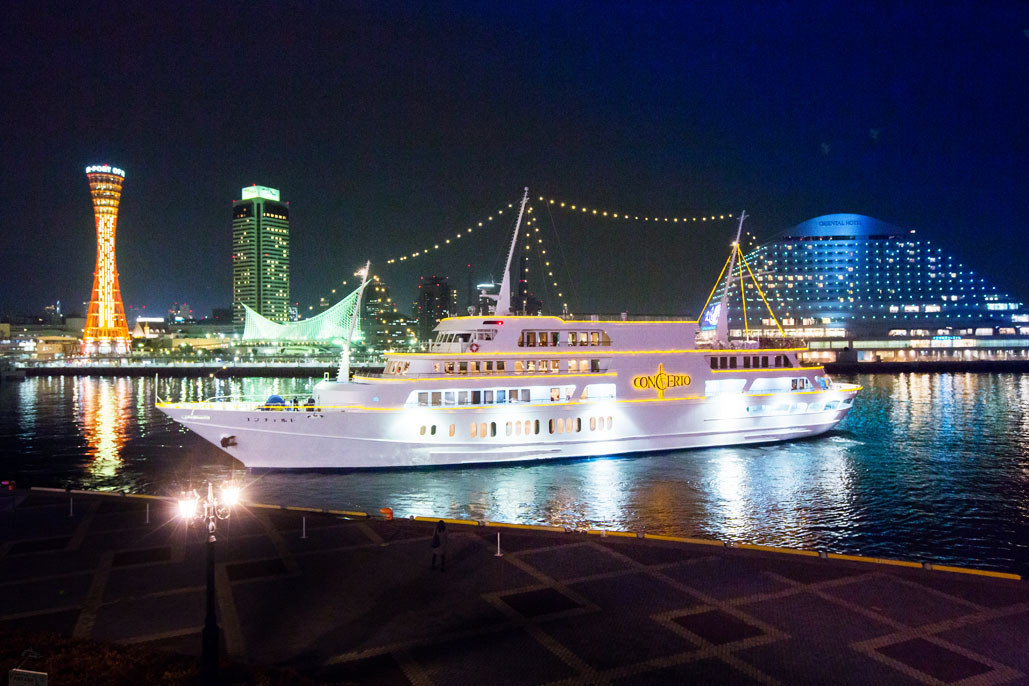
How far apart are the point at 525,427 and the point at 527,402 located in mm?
1109

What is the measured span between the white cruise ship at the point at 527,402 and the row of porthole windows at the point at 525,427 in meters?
0.05

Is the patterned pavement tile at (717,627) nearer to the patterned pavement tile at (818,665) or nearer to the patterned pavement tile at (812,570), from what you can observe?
the patterned pavement tile at (818,665)

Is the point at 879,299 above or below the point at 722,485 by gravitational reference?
above

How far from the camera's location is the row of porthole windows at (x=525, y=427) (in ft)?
86.0

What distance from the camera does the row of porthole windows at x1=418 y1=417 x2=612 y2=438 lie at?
2622 cm

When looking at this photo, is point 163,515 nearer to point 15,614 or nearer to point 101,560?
point 101,560

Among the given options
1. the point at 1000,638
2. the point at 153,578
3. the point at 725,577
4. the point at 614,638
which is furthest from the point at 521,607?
the point at 1000,638

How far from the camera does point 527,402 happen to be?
27.1 m

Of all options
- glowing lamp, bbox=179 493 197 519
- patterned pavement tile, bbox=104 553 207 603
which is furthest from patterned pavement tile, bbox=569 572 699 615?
patterned pavement tile, bbox=104 553 207 603

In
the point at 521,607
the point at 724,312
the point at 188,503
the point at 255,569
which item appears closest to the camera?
the point at 188,503

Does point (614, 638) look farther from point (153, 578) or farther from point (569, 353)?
point (569, 353)

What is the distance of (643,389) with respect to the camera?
2894cm

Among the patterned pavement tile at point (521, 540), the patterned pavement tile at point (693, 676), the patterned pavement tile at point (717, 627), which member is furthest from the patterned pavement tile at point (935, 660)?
the patterned pavement tile at point (521, 540)

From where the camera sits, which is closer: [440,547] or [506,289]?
[440,547]
